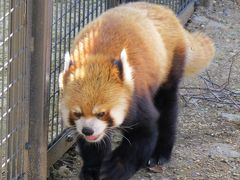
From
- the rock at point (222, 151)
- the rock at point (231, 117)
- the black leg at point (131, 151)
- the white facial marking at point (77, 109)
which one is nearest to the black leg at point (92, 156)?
the black leg at point (131, 151)

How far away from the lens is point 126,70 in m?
3.86

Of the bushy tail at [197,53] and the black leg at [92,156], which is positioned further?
the bushy tail at [197,53]

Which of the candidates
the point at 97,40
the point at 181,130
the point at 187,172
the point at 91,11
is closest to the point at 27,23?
the point at 97,40

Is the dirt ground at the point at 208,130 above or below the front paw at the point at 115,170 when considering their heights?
below

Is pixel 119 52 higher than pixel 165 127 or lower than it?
higher

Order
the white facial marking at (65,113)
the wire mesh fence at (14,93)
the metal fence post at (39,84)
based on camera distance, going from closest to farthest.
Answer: the wire mesh fence at (14,93), the metal fence post at (39,84), the white facial marking at (65,113)

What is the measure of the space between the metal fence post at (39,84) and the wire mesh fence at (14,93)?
0.17 ft

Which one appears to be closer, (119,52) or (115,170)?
(119,52)

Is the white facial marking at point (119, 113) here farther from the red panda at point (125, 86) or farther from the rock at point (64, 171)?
the rock at point (64, 171)

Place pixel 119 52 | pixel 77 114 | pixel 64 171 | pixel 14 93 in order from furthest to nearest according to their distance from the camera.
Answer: pixel 64 171, pixel 119 52, pixel 77 114, pixel 14 93

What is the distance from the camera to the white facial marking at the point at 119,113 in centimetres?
385

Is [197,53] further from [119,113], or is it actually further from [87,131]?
[87,131]

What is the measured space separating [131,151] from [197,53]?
1293 millimetres

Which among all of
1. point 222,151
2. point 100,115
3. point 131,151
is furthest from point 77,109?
point 222,151
